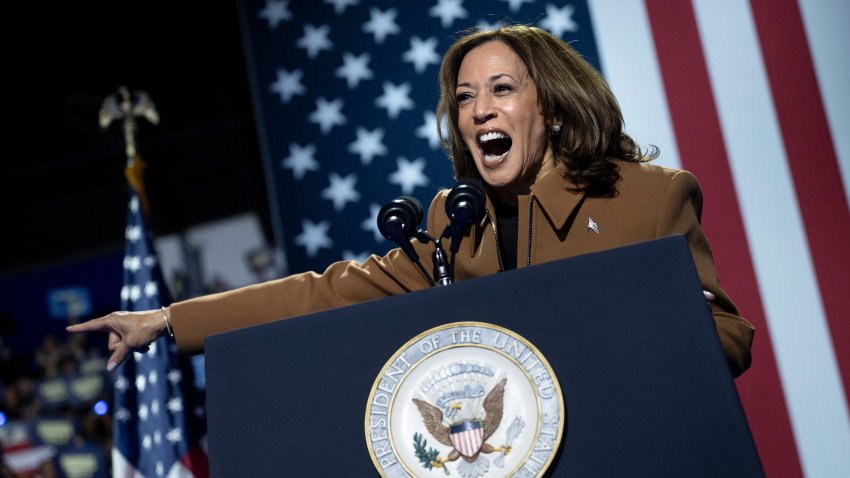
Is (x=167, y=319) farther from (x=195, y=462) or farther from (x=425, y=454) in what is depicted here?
(x=195, y=462)

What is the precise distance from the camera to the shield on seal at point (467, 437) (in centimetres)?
99

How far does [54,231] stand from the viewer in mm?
10289

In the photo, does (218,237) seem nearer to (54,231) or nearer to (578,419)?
(54,231)

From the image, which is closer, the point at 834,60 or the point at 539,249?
the point at 539,249

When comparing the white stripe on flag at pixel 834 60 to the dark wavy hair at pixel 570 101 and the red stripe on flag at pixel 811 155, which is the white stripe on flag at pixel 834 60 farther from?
the dark wavy hair at pixel 570 101

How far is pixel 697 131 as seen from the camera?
2.88m

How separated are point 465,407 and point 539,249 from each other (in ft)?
1.95

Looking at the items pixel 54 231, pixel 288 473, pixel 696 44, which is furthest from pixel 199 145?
pixel 288 473

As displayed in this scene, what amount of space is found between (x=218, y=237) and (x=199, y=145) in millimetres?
1076

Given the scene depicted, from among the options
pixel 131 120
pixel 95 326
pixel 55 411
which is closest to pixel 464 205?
pixel 95 326

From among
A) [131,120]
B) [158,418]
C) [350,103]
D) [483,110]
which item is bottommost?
[158,418]

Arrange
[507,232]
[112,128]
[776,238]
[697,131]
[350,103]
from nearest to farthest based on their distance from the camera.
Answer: [507,232], [776,238], [697,131], [350,103], [112,128]

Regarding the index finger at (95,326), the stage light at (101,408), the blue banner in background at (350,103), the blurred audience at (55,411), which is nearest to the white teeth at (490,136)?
the index finger at (95,326)

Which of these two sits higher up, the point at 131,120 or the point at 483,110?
the point at 131,120
